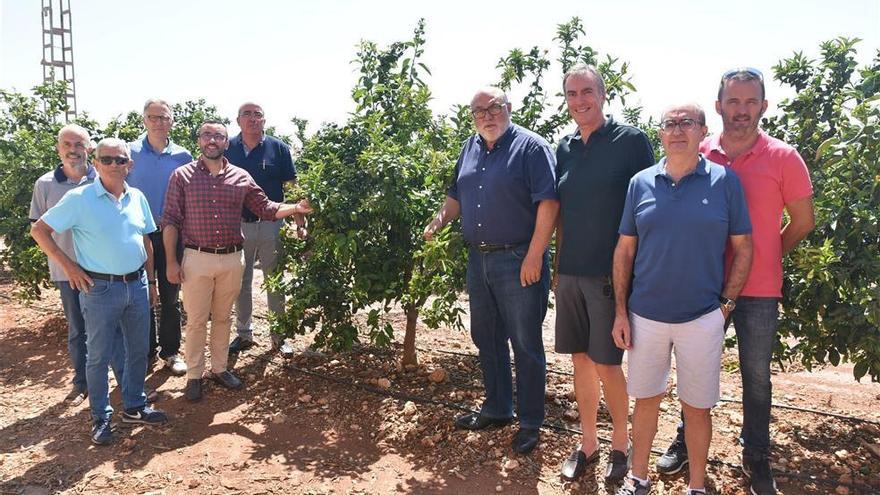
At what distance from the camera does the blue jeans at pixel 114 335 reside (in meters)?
4.18

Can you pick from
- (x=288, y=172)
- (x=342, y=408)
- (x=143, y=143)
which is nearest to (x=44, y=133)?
(x=143, y=143)

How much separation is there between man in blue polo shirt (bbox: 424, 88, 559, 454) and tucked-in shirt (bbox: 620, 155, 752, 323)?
72 centimetres

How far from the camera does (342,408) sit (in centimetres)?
486

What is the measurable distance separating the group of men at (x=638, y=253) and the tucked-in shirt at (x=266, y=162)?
246 cm

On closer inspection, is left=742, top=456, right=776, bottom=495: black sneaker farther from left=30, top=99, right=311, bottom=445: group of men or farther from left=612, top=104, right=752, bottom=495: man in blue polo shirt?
left=30, top=99, right=311, bottom=445: group of men

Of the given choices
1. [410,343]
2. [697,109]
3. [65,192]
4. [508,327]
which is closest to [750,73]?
[697,109]

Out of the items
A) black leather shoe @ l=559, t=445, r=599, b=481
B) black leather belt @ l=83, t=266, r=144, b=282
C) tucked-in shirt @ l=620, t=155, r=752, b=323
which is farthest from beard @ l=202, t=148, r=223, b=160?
black leather shoe @ l=559, t=445, r=599, b=481

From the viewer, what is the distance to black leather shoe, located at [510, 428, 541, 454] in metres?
3.94

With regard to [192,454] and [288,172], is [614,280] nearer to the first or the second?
[192,454]

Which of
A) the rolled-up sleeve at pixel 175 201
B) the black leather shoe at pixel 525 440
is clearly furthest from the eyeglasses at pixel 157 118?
the black leather shoe at pixel 525 440

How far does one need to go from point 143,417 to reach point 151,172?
2.12 m

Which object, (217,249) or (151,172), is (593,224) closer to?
(217,249)

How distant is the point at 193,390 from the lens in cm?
499

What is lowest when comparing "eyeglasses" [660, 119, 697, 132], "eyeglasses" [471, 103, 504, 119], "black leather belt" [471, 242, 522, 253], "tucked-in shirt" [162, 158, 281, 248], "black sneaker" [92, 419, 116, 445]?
"black sneaker" [92, 419, 116, 445]
